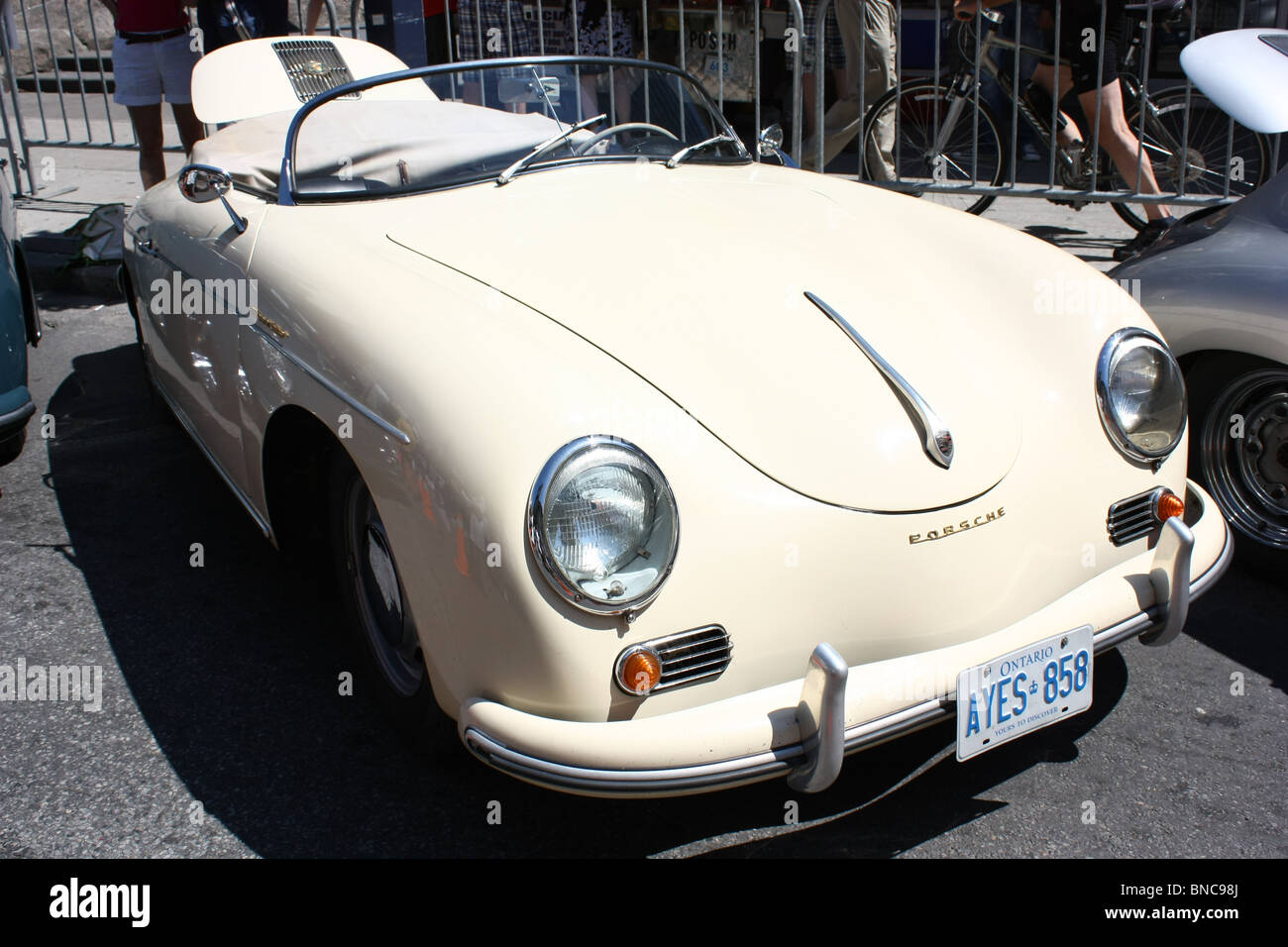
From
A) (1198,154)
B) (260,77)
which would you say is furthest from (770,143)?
(1198,154)

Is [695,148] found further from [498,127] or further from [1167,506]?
[1167,506]

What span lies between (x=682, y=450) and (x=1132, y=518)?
1.00 m

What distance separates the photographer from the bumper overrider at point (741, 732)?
6.23ft

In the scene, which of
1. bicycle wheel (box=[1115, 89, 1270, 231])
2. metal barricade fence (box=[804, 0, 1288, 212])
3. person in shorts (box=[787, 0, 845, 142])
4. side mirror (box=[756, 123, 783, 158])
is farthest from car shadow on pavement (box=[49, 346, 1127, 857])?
person in shorts (box=[787, 0, 845, 142])

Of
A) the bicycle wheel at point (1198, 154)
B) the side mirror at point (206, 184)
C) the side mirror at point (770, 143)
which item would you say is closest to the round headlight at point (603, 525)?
the side mirror at point (206, 184)

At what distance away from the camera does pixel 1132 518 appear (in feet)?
7.86

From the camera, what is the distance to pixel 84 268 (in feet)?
20.8

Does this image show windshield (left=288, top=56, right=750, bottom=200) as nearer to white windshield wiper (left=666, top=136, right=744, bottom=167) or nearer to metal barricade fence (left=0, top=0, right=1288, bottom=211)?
white windshield wiper (left=666, top=136, right=744, bottom=167)

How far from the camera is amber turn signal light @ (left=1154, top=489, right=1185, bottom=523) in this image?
2418 mm

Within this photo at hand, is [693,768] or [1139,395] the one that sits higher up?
[1139,395]

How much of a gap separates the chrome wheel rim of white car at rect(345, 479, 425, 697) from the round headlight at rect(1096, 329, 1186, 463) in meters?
1.52

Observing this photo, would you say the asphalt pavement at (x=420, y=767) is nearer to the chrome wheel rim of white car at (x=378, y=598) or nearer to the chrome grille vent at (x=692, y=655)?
the chrome wheel rim of white car at (x=378, y=598)

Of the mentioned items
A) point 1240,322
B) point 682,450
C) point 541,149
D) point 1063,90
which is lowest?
point 1240,322
